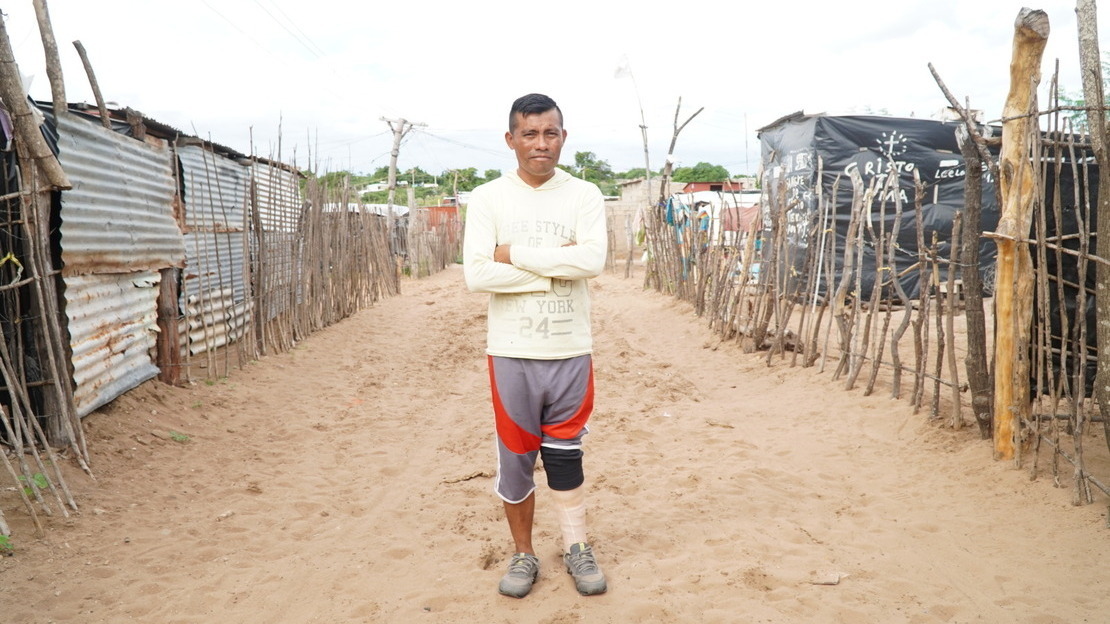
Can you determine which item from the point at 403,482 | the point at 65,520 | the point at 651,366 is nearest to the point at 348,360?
the point at 651,366

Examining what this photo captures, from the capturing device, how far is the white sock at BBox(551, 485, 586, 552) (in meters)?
2.42

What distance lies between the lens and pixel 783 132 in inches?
396

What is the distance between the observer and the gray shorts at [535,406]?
229 centimetres

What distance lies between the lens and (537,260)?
2.23m

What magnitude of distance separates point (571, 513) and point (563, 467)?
19 centimetres

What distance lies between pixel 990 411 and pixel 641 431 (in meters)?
1.76

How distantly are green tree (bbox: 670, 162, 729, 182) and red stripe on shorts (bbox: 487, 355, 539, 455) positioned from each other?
1442 inches

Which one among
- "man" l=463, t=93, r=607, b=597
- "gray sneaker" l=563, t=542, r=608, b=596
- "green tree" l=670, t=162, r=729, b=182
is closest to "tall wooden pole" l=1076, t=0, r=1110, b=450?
"man" l=463, t=93, r=607, b=597

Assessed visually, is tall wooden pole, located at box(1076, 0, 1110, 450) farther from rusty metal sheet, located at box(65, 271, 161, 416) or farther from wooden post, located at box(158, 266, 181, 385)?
wooden post, located at box(158, 266, 181, 385)

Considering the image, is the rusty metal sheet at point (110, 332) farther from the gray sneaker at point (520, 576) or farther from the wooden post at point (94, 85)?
the gray sneaker at point (520, 576)

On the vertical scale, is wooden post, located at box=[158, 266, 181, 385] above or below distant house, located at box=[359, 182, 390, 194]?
below

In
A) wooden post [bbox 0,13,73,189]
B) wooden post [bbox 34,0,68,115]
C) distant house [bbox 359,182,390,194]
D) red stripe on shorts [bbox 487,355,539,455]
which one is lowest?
red stripe on shorts [bbox 487,355,539,455]

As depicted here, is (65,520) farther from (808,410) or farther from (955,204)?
(955,204)

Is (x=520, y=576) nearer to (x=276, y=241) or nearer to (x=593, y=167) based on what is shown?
(x=276, y=241)
